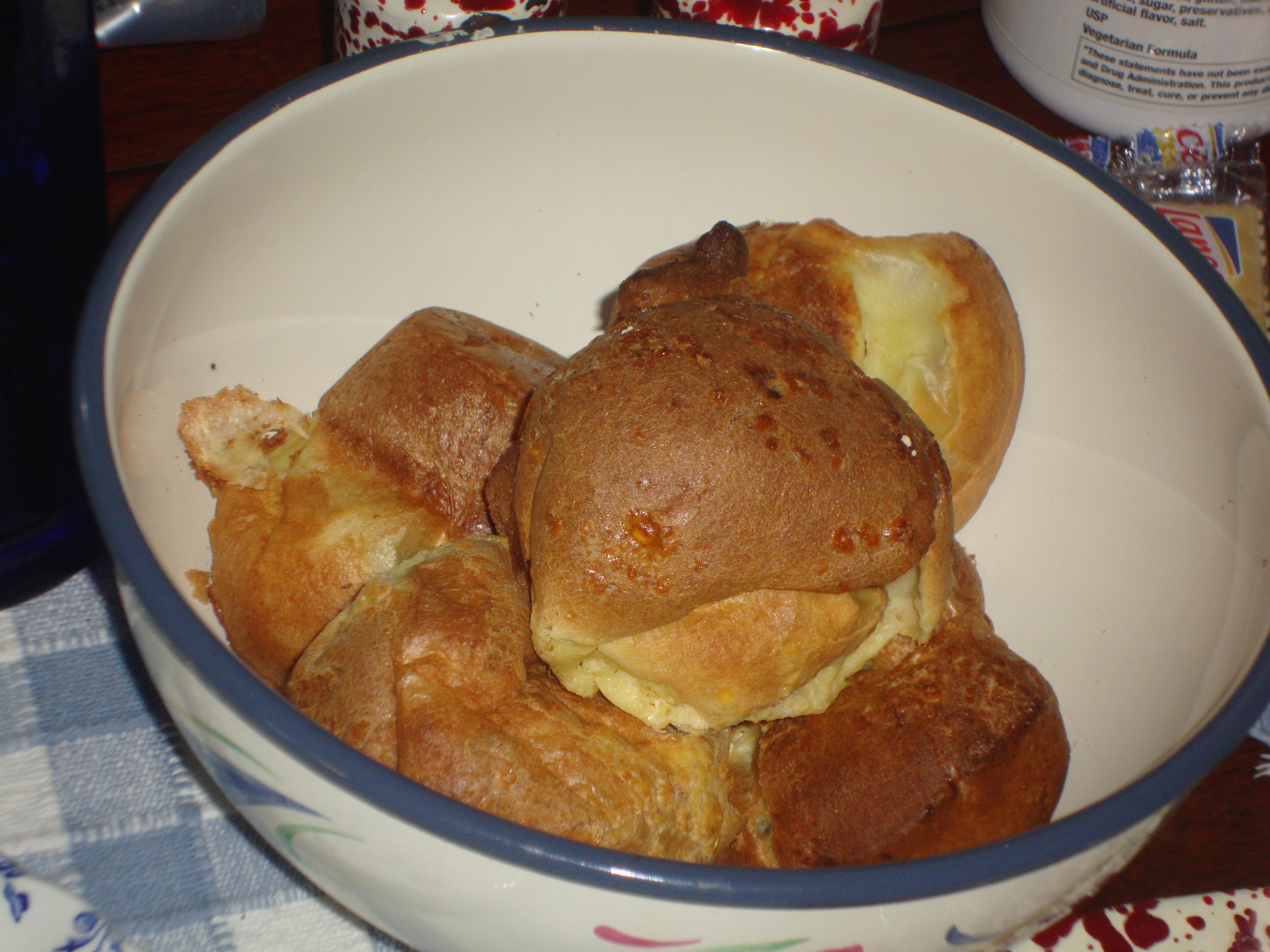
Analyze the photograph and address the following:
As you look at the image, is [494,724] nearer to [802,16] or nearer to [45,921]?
[45,921]

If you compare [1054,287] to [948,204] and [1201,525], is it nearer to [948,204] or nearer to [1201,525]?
[948,204]

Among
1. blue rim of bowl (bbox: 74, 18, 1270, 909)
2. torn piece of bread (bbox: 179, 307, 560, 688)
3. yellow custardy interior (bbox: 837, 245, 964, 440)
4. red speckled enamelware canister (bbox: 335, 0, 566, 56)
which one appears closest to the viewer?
blue rim of bowl (bbox: 74, 18, 1270, 909)

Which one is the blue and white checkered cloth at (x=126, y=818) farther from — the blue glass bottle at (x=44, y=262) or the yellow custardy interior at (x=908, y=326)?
the yellow custardy interior at (x=908, y=326)

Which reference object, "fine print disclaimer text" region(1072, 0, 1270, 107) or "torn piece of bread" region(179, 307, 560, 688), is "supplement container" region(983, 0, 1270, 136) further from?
"torn piece of bread" region(179, 307, 560, 688)

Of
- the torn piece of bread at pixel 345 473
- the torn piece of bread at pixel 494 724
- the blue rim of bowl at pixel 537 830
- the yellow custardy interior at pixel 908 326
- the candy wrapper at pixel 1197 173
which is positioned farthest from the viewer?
the candy wrapper at pixel 1197 173

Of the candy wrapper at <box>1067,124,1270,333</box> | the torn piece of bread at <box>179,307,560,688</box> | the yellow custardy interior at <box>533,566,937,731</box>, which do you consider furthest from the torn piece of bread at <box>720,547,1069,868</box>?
the candy wrapper at <box>1067,124,1270,333</box>

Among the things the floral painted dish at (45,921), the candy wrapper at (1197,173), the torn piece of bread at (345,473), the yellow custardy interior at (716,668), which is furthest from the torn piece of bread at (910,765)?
the candy wrapper at (1197,173)
